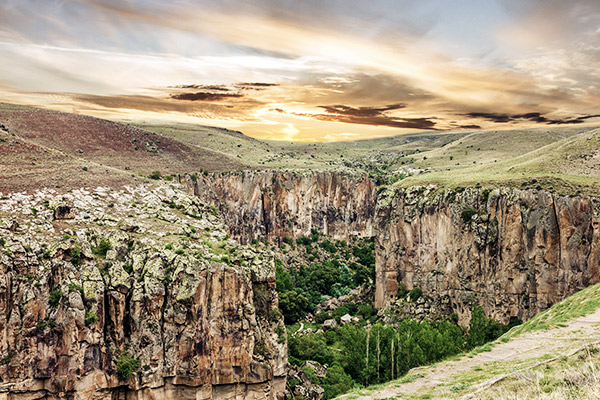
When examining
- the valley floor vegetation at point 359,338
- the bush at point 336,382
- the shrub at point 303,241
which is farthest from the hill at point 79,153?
the bush at point 336,382

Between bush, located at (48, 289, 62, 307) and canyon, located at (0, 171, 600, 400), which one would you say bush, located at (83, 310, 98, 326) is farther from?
bush, located at (48, 289, 62, 307)

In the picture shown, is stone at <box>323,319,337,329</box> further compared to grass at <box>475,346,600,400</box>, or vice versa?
stone at <box>323,319,337,329</box>

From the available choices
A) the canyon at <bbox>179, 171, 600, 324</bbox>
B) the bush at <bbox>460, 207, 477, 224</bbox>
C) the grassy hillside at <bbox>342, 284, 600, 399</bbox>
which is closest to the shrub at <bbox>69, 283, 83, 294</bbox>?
the grassy hillside at <bbox>342, 284, 600, 399</bbox>

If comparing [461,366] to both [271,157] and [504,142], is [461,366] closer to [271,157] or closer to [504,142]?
[271,157]

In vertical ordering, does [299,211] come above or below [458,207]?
below

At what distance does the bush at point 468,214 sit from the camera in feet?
225

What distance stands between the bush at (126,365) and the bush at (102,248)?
999cm

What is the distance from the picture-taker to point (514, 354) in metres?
29.4

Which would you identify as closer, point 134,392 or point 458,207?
point 134,392

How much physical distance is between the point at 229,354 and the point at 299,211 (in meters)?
89.4

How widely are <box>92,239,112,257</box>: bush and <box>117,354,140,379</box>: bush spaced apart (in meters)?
9.99

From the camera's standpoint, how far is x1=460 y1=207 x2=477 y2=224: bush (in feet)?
225

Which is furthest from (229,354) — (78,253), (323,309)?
(323,309)

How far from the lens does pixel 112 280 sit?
130 ft
